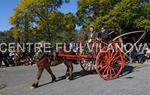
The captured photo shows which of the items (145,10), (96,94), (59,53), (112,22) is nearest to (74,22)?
(112,22)

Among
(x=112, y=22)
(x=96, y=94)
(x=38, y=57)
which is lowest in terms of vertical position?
(x=96, y=94)

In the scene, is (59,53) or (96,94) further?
(59,53)

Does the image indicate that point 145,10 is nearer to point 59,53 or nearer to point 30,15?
point 30,15

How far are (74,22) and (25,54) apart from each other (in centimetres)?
2263

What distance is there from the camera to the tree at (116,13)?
35406mm

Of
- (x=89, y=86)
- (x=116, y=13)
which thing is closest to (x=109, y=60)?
(x=89, y=86)

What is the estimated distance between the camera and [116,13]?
35.2 metres

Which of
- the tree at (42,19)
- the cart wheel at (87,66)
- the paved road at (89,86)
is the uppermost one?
the tree at (42,19)

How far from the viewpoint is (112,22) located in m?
35.2

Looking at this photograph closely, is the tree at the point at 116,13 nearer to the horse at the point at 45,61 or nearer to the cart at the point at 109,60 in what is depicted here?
the horse at the point at 45,61

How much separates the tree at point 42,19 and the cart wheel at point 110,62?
21271 mm

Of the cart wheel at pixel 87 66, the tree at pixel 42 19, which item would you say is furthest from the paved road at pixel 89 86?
the tree at pixel 42 19

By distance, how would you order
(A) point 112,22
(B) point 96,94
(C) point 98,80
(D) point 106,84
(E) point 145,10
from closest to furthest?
1. (B) point 96,94
2. (D) point 106,84
3. (C) point 98,80
4. (A) point 112,22
5. (E) point 145,10

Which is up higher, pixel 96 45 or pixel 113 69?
pixel 96 45
